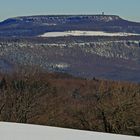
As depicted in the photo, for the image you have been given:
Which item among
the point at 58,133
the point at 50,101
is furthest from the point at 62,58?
the point at 58,133

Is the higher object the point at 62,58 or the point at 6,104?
the point at 6,104

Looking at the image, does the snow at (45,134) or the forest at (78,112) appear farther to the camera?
the forest at (78,112)

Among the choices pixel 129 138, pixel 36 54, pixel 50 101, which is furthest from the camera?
pixel 36 54

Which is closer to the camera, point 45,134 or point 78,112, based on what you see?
point 45,134

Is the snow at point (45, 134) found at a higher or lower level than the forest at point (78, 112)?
higher

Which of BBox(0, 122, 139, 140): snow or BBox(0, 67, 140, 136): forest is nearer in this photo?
BBox(0, 122, 139, 140): snow

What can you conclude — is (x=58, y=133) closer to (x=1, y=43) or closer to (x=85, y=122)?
(x=85, y=122)

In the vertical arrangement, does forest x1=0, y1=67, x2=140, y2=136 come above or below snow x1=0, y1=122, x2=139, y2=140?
below

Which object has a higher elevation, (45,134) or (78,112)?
(45,134)
